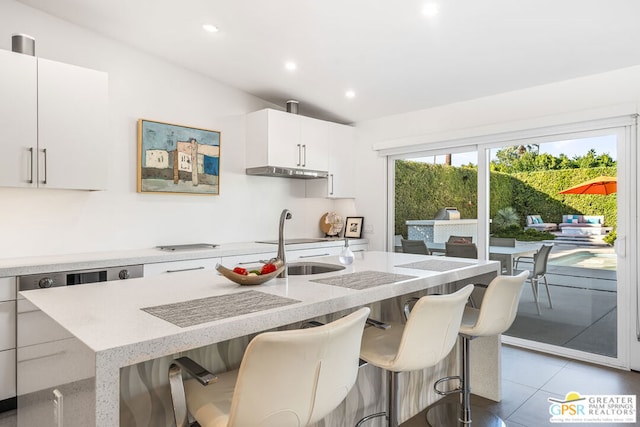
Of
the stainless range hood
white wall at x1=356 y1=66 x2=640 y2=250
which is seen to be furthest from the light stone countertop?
white wall at x1=356 y1=66 x2=640 y2=250

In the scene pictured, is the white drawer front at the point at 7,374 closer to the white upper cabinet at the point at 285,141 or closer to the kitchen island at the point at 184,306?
the kitchen island at the point at 184,306

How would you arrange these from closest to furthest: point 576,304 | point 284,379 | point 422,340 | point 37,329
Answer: point 284,379 < point 37,329 < point 422,340 < point 576,304

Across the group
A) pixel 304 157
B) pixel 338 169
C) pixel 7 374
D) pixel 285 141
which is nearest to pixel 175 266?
pixel 7 374

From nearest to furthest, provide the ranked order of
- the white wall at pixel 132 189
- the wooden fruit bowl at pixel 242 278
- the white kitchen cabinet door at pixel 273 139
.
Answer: the wooden fruit bowl at pixel 242 278 → the white wall at pixel 132 189 → the white kitchen cabinet door at pixel 273 139

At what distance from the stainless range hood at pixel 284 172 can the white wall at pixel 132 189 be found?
0.48 ft

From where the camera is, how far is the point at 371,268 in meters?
2.29

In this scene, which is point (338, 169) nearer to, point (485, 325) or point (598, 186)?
point (598, 186)

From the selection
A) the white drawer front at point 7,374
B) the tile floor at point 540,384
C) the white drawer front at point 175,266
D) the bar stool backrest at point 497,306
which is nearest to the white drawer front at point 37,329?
the white drawer front at point 7,374

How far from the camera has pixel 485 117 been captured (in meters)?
3.82

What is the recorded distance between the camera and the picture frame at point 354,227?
4906 mm

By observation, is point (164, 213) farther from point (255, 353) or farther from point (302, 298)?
point (255, 353)

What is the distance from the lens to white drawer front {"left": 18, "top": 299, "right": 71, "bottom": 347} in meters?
1.20

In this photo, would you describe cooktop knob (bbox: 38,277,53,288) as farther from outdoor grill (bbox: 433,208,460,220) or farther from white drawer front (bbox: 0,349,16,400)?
outdoor grill (bbox: 433,208,460,220)

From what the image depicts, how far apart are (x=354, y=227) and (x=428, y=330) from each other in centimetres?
336
